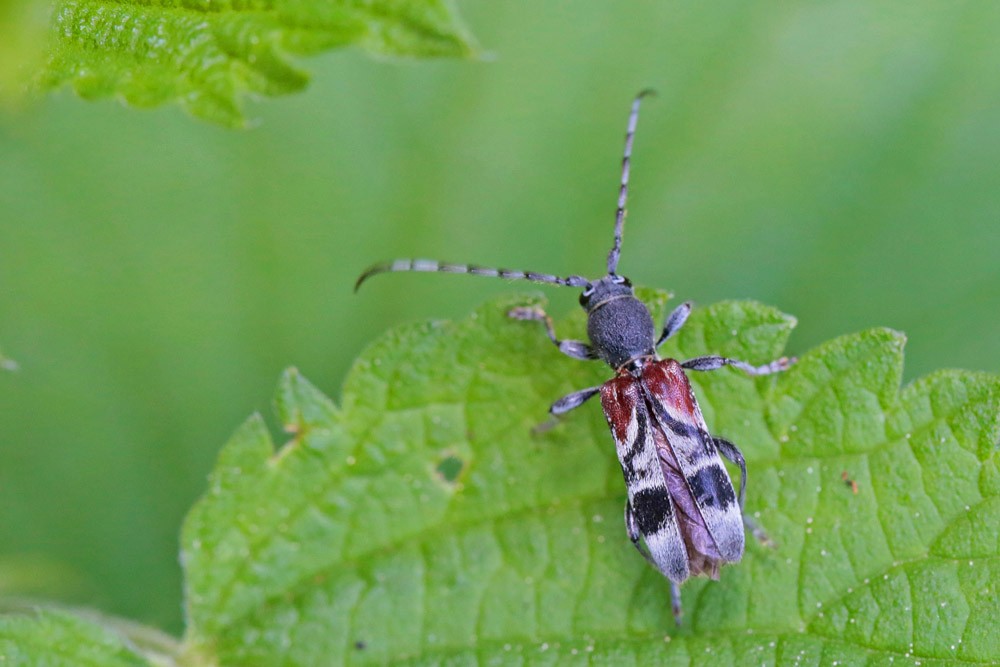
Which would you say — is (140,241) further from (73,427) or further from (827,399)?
(827,399)

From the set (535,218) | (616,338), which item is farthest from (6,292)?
(616,338)

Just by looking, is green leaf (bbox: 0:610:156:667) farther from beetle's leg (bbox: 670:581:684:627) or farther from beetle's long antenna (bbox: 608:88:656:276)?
beetle's long antenna (bbox: 608:88:656:276)

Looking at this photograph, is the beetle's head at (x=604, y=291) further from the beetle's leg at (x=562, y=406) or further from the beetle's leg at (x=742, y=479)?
the beetle's leg at (x=742, y=479)

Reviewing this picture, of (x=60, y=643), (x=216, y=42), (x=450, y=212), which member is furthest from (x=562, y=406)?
(x=60, y=643)

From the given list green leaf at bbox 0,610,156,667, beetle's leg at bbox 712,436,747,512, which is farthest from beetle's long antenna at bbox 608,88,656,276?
green leaf at bbox 0,610,156,667

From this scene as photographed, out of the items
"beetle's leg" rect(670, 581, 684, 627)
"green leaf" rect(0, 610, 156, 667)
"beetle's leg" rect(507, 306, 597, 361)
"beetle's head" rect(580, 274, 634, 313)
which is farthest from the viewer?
"beetle's head" rect(580, 274, 634, 313)

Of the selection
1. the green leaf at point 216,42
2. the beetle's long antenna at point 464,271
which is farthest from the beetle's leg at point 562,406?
the green leaf at point 216,42
